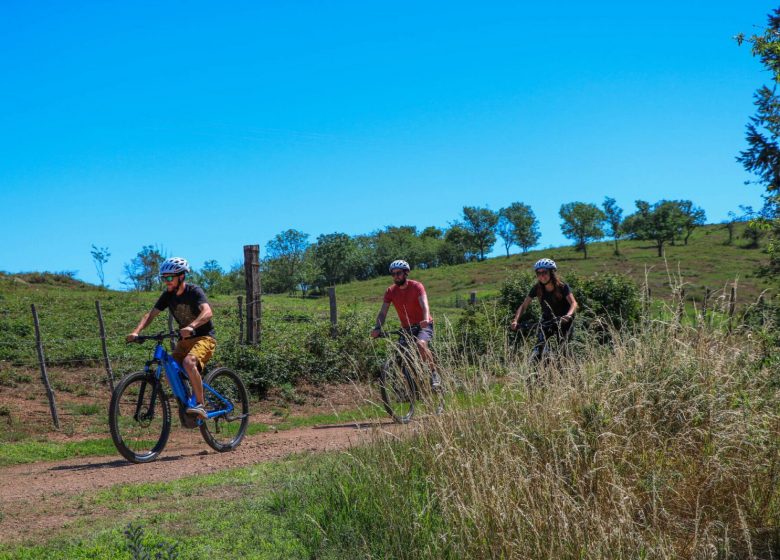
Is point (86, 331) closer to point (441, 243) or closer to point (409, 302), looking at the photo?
point (409, 302)

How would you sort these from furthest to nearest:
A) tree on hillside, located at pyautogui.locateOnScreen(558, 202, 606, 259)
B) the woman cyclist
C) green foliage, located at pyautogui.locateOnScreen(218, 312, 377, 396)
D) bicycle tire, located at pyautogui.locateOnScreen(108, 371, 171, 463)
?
tree on hillside, located at pyautogui.locateOnScreen(558, 202, 606, 259) < green foliage, located at pyautogui.locateOnScreen(218, 312, 377, 396) < the woman cyclist < bicycle tire, located at pyautogui.locateOnScreen(108, 371, 171, 463)

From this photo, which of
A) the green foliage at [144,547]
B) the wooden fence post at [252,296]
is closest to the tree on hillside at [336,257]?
the wooden fence post at [252,296]

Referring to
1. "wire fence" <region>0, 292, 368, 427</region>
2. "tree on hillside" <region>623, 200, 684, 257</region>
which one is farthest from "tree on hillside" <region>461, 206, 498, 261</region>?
"wire fence" <region>0, 292, 368, 427</region>

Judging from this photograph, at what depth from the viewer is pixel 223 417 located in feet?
30.9

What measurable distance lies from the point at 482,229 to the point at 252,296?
9961 cm

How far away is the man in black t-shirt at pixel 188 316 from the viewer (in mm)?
8461

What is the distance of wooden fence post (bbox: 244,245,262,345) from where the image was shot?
14836mm

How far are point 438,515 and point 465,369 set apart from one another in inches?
49.9

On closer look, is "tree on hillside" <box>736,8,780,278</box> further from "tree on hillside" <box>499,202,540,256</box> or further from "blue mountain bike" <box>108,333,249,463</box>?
"tree on hillside" <box>499,202,540,256</box>

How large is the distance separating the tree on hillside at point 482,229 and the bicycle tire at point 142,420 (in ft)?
343

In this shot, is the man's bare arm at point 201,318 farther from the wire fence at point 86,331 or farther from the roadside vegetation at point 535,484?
the wire fence at point 86,331

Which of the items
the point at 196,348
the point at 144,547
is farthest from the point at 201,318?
the point at 144,547

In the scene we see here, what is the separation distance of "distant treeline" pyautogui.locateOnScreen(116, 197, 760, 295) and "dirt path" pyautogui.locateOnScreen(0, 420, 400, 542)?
42.8 meters

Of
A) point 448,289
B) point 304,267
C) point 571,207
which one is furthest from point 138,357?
point 571,207
